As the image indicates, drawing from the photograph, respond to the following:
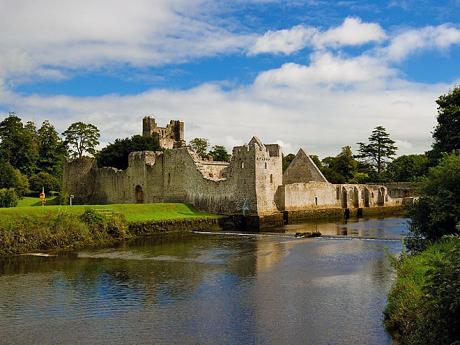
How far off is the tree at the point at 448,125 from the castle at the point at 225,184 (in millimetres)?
10486

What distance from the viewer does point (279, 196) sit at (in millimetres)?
38594

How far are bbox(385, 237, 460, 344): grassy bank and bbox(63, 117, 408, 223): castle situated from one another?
23493mm

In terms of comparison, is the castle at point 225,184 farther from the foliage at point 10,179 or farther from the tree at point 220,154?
the tree at point 220,154

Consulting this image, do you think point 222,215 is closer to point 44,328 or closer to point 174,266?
point 174,266

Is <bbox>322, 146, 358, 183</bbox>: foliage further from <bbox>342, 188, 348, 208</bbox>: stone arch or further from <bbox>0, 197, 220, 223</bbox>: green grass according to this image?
<bbox>0, 197, 220, 223</bbox>: green grass

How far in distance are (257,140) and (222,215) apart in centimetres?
572

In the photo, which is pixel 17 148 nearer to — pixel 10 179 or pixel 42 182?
pixel 42 182

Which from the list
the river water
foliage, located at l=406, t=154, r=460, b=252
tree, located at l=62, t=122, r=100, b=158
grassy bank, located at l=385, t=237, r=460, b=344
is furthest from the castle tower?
grassy bank, located at l=385, t=237, r=460, b=344

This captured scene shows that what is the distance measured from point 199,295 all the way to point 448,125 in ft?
83.1

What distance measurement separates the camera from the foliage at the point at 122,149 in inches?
2104

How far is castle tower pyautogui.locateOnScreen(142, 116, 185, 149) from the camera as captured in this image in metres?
66.8

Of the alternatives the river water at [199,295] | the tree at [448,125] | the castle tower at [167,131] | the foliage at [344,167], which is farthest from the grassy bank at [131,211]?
the foliage at [344,167]

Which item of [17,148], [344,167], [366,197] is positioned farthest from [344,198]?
[17,148]

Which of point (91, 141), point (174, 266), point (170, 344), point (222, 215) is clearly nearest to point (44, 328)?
point (170, 344)
